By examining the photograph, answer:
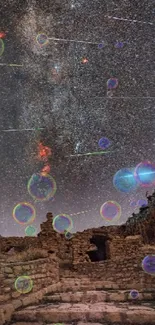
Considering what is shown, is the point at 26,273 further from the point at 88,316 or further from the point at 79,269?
the point at 79,269

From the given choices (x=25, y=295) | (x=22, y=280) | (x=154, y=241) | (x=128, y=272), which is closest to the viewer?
(x=25, y=295)

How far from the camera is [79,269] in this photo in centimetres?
1486

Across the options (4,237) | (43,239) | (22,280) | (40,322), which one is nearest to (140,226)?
(43,239)

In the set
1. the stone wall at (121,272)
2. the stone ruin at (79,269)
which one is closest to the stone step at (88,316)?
the stone ruin at (79,269)

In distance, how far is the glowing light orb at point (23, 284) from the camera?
5.28 metres

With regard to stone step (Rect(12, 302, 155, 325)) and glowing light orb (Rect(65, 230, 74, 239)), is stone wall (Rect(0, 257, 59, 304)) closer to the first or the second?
stone step (Rect(12, 302, 155, 325))

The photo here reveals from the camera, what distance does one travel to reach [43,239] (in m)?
18.8

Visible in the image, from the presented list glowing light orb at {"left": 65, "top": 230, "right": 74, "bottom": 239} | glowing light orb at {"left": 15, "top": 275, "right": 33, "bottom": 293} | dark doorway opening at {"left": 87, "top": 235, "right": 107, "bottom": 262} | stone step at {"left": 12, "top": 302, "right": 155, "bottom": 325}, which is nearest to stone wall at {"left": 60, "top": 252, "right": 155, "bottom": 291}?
glowing light orb at {"left": 15, "top": 275, "right": 33, "bottom": 293}

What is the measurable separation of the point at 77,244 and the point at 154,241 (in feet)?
19.8

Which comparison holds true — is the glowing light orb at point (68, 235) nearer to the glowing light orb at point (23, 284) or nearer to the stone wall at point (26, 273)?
the stone wall at point (26, 273)

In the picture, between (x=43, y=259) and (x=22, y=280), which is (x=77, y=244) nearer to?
(x=43, y=259)

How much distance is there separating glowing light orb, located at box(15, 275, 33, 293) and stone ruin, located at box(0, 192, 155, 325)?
0.39ft

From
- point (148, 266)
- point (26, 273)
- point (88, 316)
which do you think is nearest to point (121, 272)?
point (148, 266)

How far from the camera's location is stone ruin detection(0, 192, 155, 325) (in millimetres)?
4899
